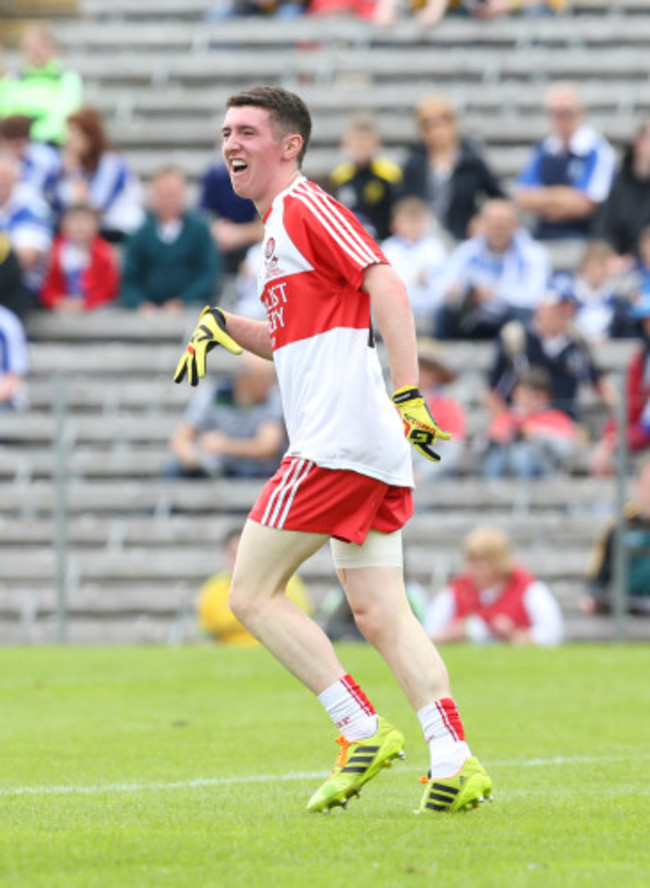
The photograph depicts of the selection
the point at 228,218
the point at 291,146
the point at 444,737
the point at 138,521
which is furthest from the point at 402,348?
the point at 228,218

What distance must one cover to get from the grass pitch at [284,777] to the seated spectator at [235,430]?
7.91ft

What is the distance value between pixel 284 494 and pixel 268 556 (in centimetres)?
21

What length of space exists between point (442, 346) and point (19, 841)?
12.0m

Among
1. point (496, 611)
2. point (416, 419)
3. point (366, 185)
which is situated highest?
point (366, 185)

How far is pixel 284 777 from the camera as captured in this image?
7973 millimetres

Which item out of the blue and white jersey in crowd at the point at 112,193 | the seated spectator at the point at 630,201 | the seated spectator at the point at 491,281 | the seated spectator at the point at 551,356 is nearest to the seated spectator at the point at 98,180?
the blue and white jersey in crowd at the point at 112,193

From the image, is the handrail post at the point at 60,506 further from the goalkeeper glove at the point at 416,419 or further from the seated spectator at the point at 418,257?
the goalkeeper glove at the point at 416,419

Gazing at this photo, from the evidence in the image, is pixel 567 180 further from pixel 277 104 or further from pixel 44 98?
pixel 277 104

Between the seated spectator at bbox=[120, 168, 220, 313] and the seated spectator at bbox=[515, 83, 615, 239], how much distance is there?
10.0ft

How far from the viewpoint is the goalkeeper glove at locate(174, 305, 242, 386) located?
6.93m

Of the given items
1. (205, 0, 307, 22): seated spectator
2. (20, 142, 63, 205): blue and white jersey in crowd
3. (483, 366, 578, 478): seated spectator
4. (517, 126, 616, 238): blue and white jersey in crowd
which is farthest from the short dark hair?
(205, 0, 307, 22): seated spectator

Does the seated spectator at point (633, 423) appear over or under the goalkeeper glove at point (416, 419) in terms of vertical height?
under

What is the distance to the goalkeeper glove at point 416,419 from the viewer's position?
21.8 ft

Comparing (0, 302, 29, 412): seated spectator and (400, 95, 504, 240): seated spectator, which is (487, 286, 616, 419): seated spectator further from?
→ (0, 302, 29, 412): seated spectator
